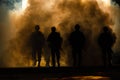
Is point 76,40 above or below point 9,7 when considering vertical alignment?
below

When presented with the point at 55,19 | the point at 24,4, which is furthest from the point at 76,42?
the point at 24,4

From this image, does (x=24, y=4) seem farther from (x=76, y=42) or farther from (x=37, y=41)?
(x=76, y=42)

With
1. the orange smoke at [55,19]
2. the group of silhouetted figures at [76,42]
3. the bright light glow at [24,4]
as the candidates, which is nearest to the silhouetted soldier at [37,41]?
the group of silhouetted figures at [76,42]

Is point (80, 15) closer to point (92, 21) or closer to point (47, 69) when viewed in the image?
point (92, 21)

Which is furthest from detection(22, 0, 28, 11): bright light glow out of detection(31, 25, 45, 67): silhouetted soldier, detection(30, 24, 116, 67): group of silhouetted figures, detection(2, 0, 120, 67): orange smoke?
detection(30, 24, 116, 67): group of silhouetted figures

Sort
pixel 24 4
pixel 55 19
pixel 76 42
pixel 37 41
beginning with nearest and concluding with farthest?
pixel 76 42 < pixel 37 41 < pixel 55 19 < pixel 24 4

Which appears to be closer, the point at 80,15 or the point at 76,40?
the point at 76,40

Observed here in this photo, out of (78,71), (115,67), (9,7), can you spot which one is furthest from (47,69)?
(9,7)

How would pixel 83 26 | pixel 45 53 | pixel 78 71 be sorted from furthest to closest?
pixel 83 26 → pixel 45 53 → pixel 78 71

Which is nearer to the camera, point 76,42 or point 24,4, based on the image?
point 76,42

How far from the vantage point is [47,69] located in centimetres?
2027

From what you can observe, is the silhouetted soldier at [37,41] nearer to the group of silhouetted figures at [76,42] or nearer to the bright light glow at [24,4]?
the group of silhouetted figures at [76,42]

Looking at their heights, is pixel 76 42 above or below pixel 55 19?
below

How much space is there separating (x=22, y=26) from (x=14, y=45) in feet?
4.43
